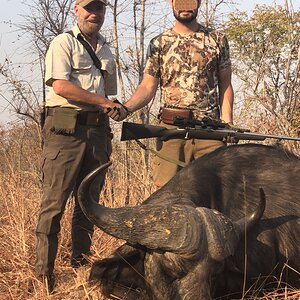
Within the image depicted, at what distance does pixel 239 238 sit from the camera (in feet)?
11.2

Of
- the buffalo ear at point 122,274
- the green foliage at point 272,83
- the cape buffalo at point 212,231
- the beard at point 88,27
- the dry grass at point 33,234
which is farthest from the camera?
the green foliage at point 272,83

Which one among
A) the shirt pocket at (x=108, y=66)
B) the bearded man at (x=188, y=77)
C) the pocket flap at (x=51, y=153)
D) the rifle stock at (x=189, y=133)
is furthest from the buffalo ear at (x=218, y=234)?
the shirt pocket at (x=108, y=66)

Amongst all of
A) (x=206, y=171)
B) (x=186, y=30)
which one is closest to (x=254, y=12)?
(x=186, y=30)

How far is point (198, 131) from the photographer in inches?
185

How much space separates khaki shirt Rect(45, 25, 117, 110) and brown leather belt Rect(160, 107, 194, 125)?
58 cm

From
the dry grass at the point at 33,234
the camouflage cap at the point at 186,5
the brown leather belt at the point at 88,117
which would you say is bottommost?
the dry grass at the point at 33,234

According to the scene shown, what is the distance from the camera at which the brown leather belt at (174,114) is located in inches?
192

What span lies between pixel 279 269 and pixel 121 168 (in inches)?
150

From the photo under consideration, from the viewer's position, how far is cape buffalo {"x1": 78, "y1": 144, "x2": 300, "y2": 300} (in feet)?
10.5

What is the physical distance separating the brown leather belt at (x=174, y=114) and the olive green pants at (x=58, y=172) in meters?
0.58

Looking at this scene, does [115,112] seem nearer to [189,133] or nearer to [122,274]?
[189,133]

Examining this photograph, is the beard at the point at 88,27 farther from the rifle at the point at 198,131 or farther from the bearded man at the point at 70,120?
the rifle at the point at 198,131

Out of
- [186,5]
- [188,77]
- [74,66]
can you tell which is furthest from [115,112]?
[186,5]

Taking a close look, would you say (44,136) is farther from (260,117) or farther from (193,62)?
(260,117)
